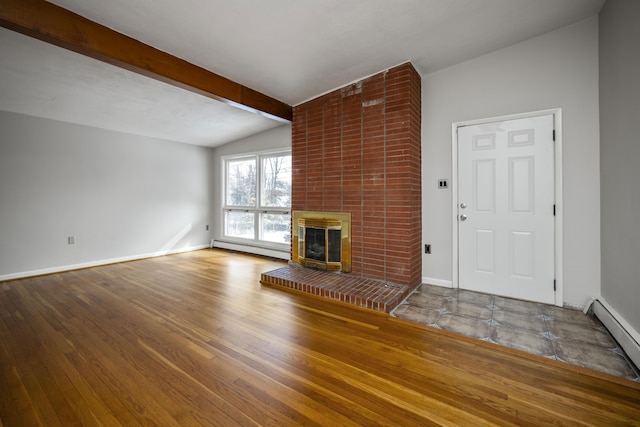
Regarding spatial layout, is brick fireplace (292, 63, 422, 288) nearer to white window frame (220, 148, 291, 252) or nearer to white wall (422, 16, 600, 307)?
white wall (422, 16, 600, 307)

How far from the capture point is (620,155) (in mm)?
2234

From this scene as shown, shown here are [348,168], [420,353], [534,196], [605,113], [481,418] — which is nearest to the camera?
[481,418]

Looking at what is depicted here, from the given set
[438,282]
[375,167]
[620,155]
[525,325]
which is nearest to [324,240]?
[375,167]

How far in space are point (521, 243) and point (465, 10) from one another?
2368 mm

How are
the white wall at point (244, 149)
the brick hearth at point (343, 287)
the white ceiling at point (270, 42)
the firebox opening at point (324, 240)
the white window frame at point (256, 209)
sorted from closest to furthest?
the white ceiling at point (270, 42), the brick hearth at point (343, 287), the firebox opening at point (324, 240), the white wall at point (244, 149), the white window frame at point (256, 209)

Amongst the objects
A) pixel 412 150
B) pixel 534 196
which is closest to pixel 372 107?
pixel 412 150

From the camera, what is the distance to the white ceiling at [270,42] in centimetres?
233

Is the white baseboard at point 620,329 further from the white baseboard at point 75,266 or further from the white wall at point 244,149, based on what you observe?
the white baseboard at point 75,266

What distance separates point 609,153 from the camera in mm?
2453

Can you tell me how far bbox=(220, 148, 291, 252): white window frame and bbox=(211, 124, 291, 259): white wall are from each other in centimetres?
7

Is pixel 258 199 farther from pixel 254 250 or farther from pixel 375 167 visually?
pixel 375 167

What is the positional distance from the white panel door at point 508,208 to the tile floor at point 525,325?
207 millimetres

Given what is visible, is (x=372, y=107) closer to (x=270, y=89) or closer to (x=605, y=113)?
(x=270, y=89)

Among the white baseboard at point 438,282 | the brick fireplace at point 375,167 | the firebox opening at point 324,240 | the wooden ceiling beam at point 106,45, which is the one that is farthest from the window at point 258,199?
the white baseboard at point 438,282
